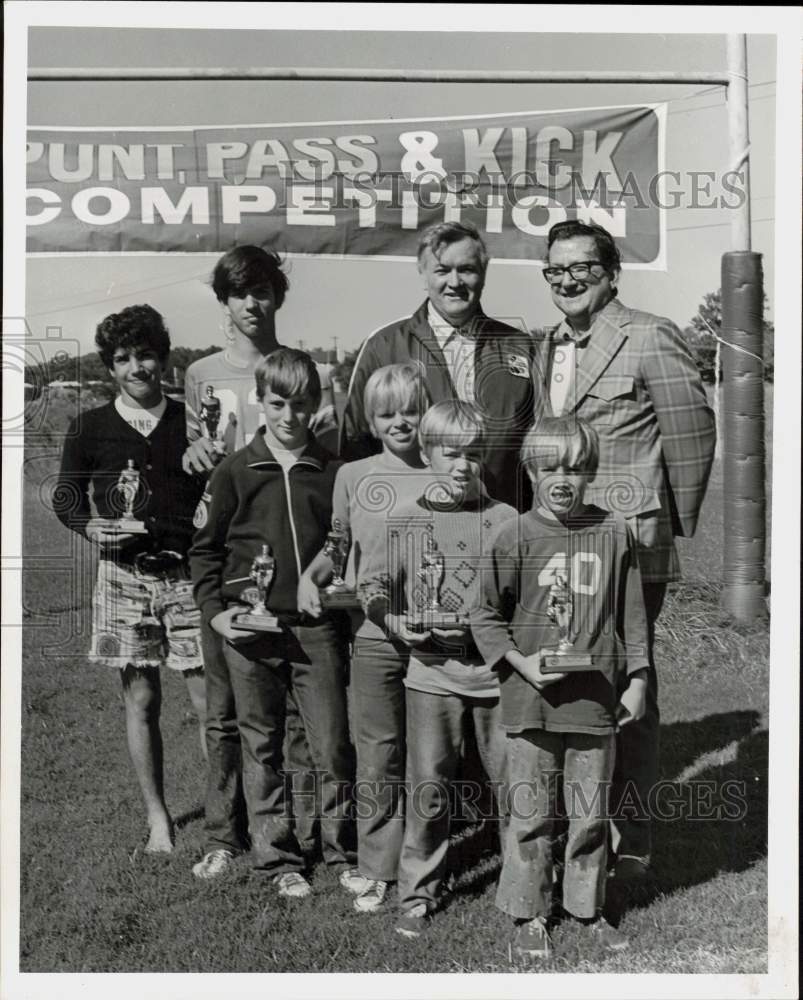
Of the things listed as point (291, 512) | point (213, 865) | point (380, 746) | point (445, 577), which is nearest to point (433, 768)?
point (380, 746)

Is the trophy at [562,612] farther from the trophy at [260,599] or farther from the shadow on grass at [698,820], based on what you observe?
the trophy at [260,599]

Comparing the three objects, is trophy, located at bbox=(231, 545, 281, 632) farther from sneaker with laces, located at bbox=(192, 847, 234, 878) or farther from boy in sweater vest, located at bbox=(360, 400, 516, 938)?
sneaker with laces, located at bbox=(192, 847, 234, 878)

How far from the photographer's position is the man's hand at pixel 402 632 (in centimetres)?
403

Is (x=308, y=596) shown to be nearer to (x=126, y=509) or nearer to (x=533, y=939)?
(x=126, y=509)

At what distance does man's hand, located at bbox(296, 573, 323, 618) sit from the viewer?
4.07 metres

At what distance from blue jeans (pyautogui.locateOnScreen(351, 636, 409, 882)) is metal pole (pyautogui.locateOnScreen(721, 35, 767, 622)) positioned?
1273 millimetres

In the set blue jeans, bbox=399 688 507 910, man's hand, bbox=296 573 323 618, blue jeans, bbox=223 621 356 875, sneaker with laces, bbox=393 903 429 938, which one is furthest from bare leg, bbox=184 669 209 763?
sneaker with laces, bbox=393 903 429 938

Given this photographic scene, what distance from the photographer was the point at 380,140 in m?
4.15

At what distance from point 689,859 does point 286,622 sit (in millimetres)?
1716

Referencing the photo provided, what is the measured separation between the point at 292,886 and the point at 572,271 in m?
2.39

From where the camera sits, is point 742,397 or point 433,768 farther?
point 742,397

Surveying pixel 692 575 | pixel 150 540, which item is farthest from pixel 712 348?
pixel 150 540

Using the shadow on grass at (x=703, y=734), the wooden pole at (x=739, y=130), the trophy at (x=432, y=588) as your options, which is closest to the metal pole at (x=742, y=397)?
the wooden pole at (x=739, y=130)

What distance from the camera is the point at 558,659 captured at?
12.9 feet
